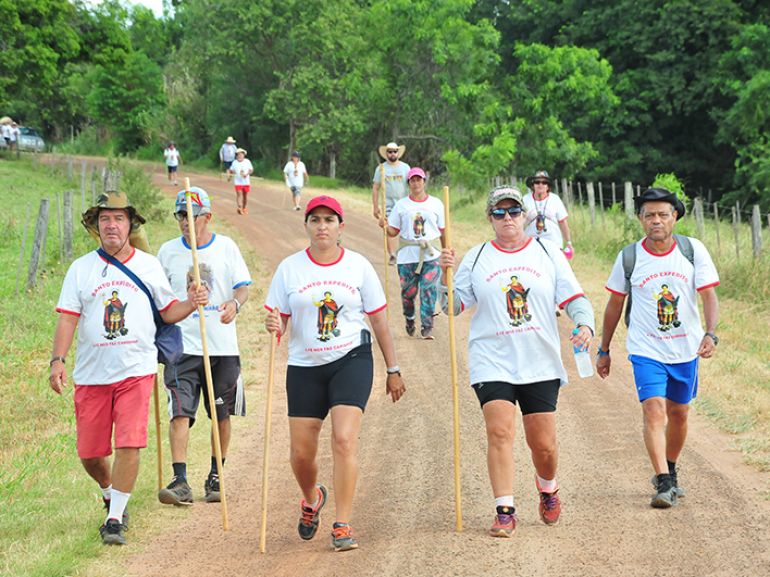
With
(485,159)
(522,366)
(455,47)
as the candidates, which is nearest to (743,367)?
(522,366)

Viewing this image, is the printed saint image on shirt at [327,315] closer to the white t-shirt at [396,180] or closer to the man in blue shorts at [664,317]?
the man in blue shorts at [664,317]

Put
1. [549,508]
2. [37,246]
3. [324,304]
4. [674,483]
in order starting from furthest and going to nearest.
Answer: [37,246], [674,483], [549,508], [324,304]

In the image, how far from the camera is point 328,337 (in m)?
6.63

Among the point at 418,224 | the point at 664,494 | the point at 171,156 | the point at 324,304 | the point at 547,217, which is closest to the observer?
the point at 324,304

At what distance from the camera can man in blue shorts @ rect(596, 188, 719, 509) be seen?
751cm

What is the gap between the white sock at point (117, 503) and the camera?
6766 mm

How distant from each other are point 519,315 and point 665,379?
1.36 m

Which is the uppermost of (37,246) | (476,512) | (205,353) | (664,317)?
(37,246)

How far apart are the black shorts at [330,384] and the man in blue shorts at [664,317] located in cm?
202

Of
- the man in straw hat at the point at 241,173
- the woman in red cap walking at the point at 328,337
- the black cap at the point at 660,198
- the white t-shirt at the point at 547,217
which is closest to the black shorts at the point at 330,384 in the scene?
the woman in red cap walking at the point at 328,337

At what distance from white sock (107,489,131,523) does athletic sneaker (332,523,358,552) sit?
130 centimetres

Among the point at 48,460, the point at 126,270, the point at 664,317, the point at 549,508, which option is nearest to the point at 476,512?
the point at 549,508

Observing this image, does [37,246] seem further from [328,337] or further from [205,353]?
[328,337]

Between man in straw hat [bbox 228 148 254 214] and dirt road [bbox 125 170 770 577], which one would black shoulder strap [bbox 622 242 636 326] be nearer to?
dirt road [bbox 125 170 770 577]
